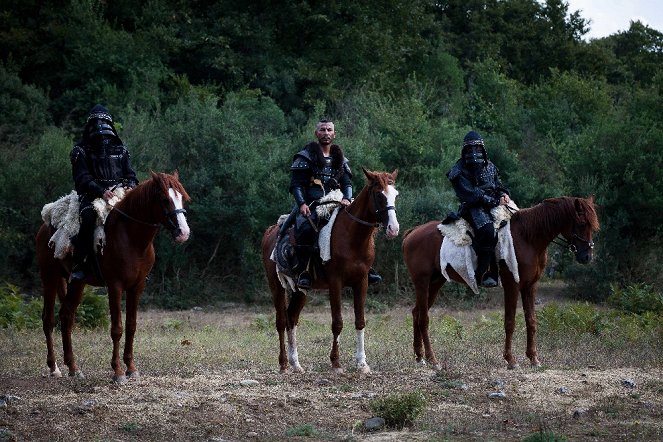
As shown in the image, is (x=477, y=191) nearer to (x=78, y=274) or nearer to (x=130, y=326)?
(x=130, y=326)

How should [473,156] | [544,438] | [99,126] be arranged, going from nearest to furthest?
[544,438] < [99,126] < [473,156]

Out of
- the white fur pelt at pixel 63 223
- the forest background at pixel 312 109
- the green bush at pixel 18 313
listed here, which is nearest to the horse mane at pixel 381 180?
the white fur pelt at pixel 63 223

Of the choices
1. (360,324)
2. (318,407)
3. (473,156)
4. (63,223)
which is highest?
(473,156)

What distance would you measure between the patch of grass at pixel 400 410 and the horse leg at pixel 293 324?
3.63m

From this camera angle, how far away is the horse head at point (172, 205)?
11359 mm

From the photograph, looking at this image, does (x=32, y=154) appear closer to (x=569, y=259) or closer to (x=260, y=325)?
(x=260, y=325)

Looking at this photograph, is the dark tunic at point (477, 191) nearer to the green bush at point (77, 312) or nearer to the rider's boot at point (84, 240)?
the rider's boot at point (84, 240)

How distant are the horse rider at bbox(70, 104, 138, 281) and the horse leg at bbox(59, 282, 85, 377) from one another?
0.55 m

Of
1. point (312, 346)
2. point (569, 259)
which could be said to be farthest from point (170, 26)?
point (312, 346)

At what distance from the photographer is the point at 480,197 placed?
13062 millimetres

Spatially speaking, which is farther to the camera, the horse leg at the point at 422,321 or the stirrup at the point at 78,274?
the horse leg at the point at 422,321

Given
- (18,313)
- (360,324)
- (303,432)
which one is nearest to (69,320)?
(360,324)

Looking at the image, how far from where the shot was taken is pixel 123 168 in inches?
504

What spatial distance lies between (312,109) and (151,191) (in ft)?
79.6
